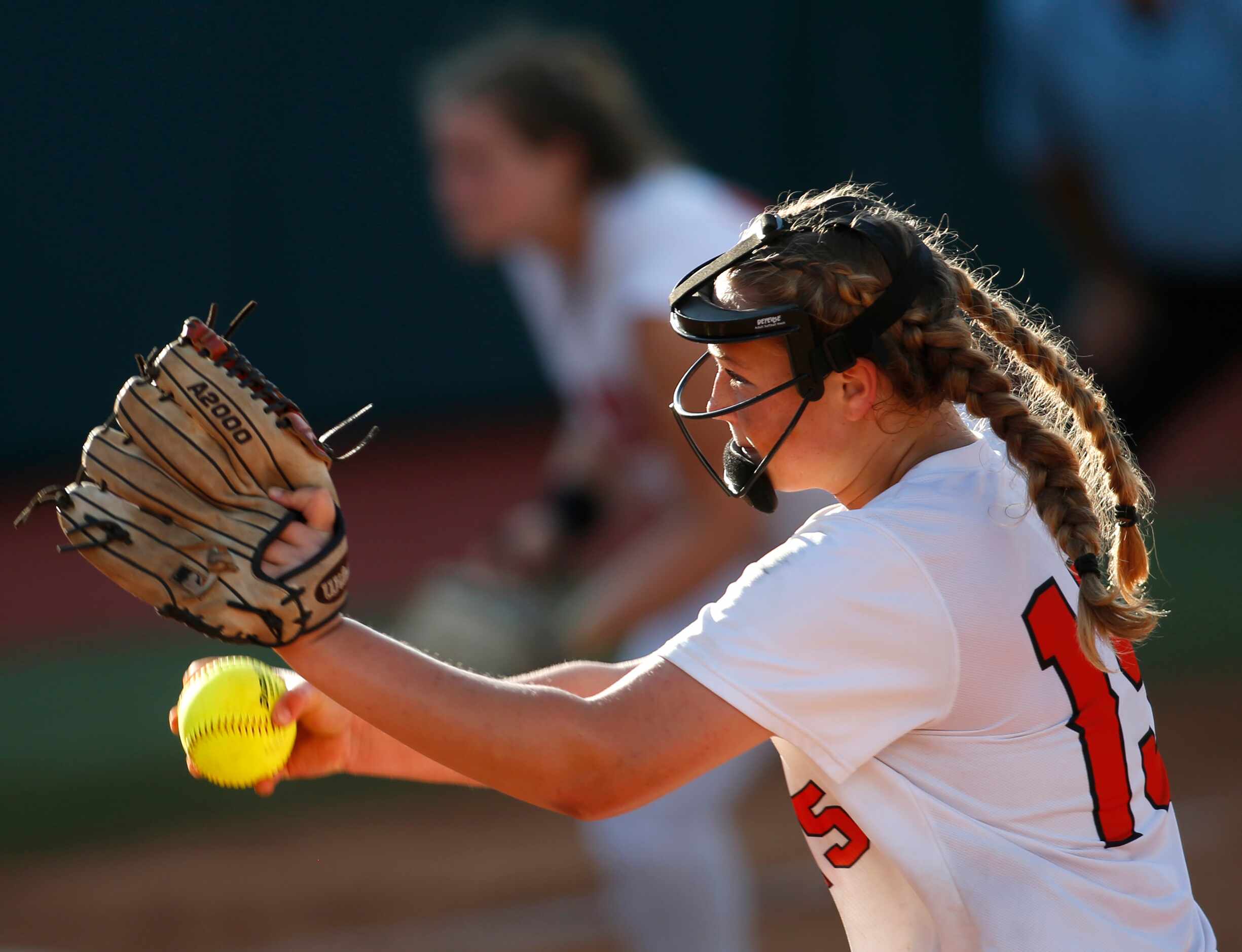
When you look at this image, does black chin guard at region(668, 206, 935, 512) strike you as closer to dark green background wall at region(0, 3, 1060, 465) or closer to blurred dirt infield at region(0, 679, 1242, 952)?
blurred dirt infield at region(0, 679, 1242, 952)

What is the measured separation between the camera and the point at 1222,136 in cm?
704

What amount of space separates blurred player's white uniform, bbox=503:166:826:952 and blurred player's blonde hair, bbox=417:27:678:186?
0.28ft

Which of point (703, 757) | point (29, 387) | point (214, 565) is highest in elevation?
point (214, 565)

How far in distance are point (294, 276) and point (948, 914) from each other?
24.8 ft

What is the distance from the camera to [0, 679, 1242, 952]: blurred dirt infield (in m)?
4.45

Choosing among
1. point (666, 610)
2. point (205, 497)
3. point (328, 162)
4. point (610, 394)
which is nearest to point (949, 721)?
point (205, 497)

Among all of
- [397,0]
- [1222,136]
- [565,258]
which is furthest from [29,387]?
[1222,136]

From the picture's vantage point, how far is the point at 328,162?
8578 millimetres

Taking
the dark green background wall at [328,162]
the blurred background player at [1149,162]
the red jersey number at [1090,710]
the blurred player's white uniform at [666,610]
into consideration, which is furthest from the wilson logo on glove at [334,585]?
the dark green background wall at [328,162]

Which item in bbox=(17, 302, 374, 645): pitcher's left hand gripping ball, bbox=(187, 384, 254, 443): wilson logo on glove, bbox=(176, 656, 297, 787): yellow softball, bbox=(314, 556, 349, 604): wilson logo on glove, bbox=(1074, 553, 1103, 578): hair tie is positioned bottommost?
bbox=(176, 656, 297, 787): yellow softball

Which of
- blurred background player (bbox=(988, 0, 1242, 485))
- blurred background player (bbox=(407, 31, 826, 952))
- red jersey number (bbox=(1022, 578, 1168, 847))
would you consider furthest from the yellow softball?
blurred background player (bbox=(988, 0, 1242, 485))

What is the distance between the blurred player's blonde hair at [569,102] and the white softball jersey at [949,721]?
2295mm

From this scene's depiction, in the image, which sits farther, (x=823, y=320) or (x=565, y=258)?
(x=565, y=258)

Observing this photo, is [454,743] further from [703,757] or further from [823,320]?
[823,320]
